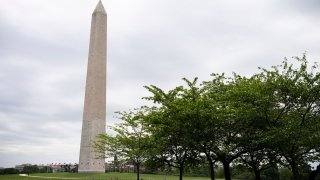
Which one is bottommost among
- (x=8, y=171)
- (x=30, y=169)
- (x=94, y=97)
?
(x=8, y=171)

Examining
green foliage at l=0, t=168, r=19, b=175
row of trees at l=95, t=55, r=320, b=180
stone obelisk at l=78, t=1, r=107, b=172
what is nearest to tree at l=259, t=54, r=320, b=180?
row of trees at l=95, t=55, r=320, b=180

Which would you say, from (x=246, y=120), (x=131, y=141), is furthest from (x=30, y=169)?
(x=246, y=120)

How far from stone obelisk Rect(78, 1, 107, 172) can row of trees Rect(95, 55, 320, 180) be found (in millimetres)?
26162

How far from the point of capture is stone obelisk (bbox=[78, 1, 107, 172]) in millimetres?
50781

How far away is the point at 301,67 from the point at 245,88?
3.33 meters

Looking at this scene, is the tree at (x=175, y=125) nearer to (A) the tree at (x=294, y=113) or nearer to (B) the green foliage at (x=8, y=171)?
(A) the tree at (x=294, y=113)

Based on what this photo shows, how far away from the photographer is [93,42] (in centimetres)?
5138

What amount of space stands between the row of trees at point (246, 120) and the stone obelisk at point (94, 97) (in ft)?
85.8

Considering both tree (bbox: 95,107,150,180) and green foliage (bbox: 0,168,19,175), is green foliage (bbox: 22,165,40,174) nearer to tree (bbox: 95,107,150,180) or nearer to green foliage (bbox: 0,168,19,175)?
green foliage (bbox: 0,168,19,175)

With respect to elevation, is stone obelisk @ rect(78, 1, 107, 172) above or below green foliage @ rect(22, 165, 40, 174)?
above

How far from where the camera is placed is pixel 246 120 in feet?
71.2

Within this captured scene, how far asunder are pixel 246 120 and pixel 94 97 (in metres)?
32.5

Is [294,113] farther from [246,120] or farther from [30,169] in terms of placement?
[30,169]

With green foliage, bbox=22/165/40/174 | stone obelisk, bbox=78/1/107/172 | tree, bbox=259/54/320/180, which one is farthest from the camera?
green foliage, bbox=22/165/40/174
